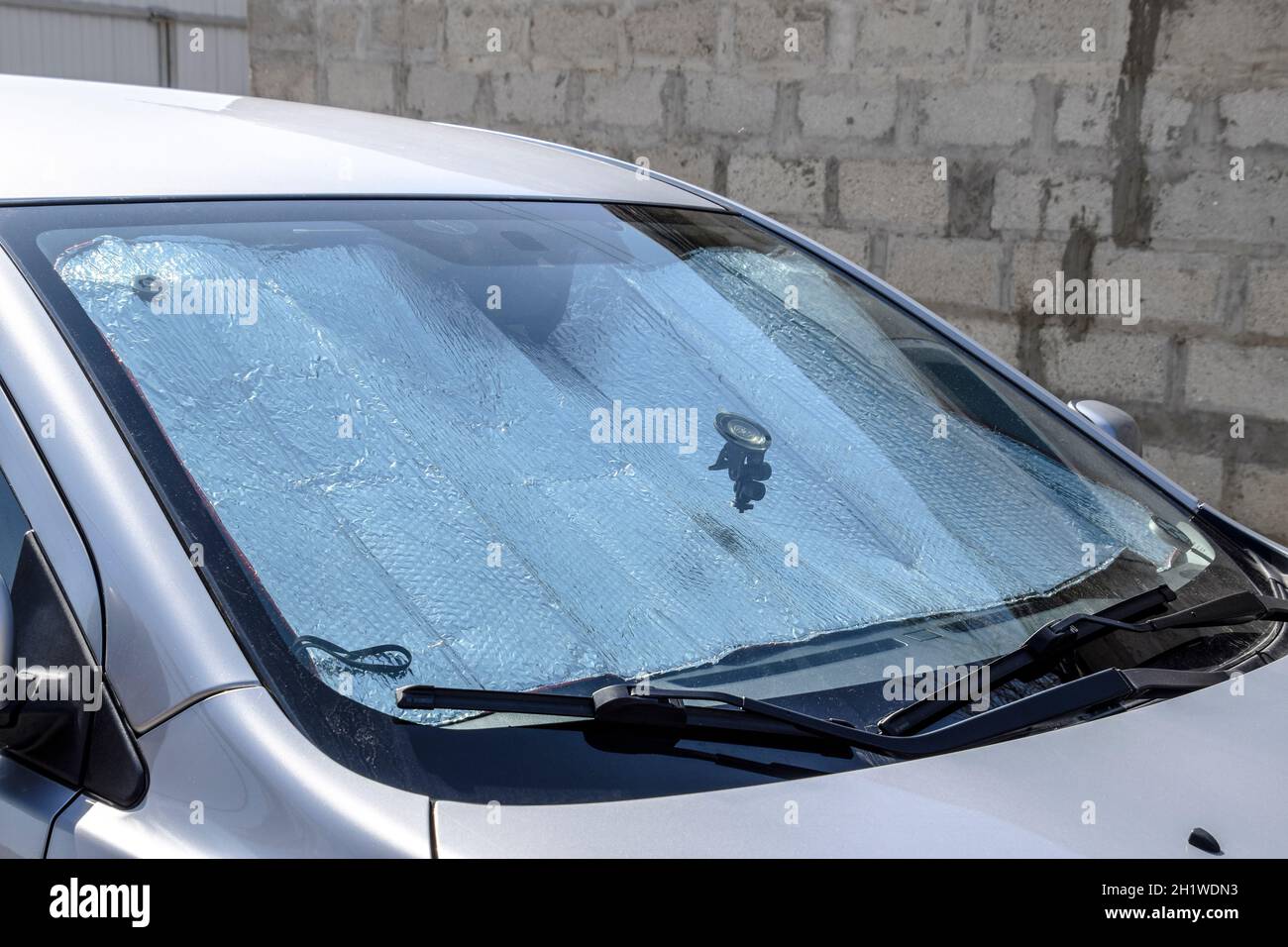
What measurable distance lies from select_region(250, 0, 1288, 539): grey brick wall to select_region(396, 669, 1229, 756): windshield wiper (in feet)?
11.3

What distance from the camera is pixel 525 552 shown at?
56.4 inches

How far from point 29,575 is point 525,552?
0.51 meters

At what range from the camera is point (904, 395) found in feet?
6.57

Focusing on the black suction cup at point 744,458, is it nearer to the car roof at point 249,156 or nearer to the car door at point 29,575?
the car roof at point 249,156

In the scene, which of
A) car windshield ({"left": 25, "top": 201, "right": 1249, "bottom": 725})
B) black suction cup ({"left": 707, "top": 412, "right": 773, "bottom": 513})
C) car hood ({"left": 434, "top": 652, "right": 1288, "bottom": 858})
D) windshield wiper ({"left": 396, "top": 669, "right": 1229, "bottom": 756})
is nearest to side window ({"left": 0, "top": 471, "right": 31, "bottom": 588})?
car windshield ({"left": 25, "top": 201, "right": 1249, "bottom": 725})

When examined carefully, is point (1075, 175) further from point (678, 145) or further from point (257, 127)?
point (257, 127)

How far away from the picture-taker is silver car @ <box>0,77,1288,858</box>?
116 centimetres

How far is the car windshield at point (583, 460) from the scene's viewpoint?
4.43 ft

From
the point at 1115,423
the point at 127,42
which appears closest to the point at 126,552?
the point at 1115,423

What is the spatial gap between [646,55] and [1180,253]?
7.98 feet

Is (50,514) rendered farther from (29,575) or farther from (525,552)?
(525,552)

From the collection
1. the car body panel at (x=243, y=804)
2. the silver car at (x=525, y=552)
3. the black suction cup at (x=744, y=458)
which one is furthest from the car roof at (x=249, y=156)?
the car body panel at (x=243, y=804)

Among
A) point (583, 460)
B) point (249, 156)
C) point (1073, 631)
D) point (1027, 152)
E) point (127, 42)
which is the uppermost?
point (127, 42)

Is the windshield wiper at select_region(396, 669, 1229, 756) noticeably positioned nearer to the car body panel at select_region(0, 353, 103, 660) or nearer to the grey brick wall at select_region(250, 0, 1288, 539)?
the car body panel at select_region(0, 353, 103, 660)
